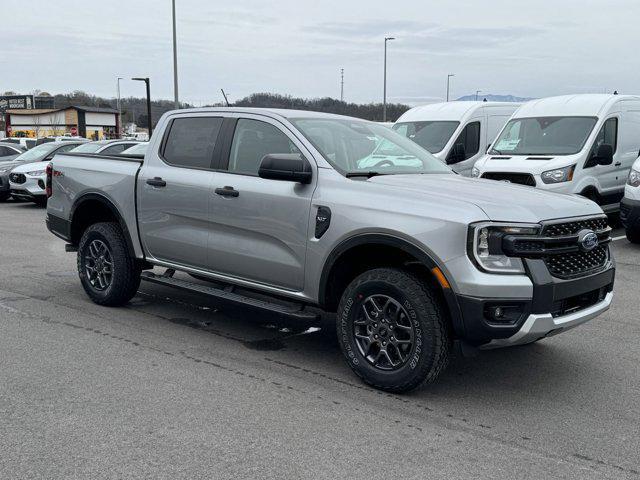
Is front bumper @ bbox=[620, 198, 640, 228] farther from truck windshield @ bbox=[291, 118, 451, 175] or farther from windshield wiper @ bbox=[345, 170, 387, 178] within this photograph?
windshield wiper @ bbox=[345, 170, 387, 178]

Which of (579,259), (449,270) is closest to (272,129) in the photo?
(449,270)

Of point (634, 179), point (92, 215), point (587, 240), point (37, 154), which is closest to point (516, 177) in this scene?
point (634, 179)

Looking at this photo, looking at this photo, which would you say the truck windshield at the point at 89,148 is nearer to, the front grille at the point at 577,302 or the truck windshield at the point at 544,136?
the truck windshield at the point at 544,136

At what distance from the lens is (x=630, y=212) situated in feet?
34.1

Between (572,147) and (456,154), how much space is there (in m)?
2.78

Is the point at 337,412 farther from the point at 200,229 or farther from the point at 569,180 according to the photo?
the point at 569,180

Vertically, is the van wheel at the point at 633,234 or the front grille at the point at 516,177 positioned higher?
the front grille at the point at 516,177

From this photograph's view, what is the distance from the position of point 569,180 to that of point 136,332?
309 inches

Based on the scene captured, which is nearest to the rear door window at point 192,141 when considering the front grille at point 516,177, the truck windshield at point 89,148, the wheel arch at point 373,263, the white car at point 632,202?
the wheel arch at point 373,263

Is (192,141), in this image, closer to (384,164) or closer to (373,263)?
(384,164)

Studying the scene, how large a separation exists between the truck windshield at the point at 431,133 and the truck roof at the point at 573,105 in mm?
1741

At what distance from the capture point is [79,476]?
338 cm

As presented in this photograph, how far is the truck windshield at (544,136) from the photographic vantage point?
1192cm

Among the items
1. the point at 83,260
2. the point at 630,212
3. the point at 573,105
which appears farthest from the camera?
the point at 573,105
